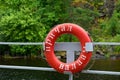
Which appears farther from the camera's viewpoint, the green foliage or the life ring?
the green foliage

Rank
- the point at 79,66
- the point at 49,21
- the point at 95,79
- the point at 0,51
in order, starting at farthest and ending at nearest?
the point at 49,21, the point at 0,51, the point at 95,79, the point at 79,66

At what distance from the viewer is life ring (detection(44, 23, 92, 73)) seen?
324 centimetres

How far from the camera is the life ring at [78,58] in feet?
10.6

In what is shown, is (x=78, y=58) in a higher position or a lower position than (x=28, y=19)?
higher

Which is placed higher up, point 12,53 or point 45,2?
point 45,2

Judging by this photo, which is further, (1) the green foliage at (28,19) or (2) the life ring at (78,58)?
(1) the green foliage at (28,19)

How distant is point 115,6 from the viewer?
82.5 feet

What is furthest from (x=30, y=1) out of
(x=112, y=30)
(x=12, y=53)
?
(x=112, y=30)

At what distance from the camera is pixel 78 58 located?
3297 mm

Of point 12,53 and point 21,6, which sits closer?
point 12,53

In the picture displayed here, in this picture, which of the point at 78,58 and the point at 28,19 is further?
the point at 28,19

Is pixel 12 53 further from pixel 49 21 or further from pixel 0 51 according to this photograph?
pixel 49 21

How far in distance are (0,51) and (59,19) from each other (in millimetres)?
→ 4764

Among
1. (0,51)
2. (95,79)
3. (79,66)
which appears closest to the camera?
(79,66)
